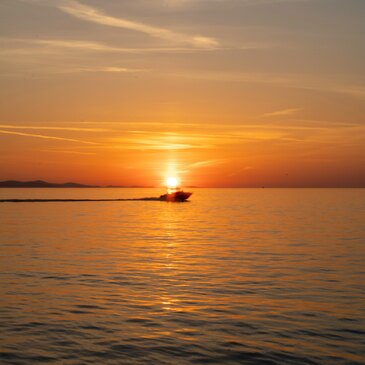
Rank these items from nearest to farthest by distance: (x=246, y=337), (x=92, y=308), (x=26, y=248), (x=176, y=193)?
(x=246, y=337) < (x=92, y=308) < (x=26, y=248) < (x=176, y=193)

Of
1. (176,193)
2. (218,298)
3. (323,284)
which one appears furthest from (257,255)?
(176,193)

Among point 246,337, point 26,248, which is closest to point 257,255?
point 26,248

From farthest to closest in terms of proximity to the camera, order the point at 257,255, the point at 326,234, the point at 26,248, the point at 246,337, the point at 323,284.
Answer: the point at 326,234
the point at 26,248
the point at 257,255
the point at 323,284
the point at 246,337

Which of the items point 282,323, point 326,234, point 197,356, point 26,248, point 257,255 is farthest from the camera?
point 326,234

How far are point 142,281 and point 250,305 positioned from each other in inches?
361

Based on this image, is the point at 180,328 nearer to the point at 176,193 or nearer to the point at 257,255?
the point at 257,255

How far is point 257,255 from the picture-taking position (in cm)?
4641

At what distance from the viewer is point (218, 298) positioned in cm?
2756

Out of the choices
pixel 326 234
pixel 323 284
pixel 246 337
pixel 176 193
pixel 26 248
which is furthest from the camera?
pixel 176 193

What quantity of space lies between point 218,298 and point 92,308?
6.82 m

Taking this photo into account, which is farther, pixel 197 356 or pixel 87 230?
pixel 87 230

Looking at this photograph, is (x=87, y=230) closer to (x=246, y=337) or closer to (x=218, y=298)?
(x=218, y=298)

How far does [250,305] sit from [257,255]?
2081 cm

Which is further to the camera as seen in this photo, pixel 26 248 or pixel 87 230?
pixel 87 230
